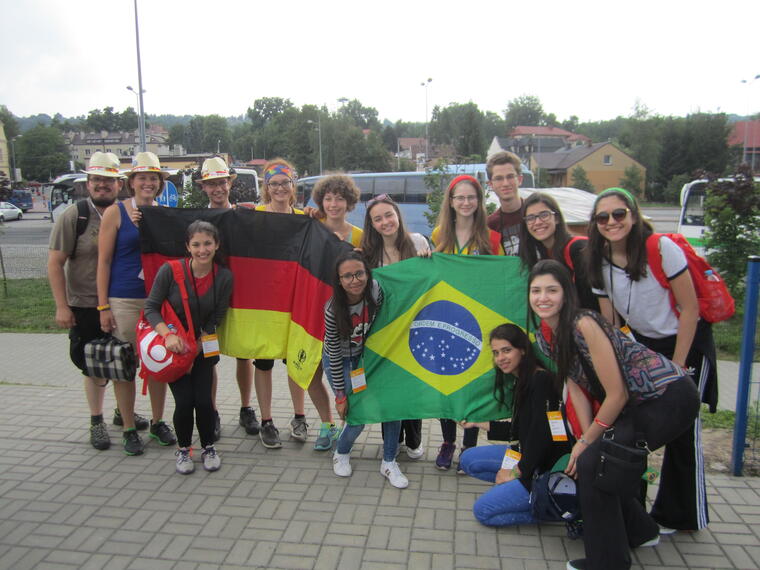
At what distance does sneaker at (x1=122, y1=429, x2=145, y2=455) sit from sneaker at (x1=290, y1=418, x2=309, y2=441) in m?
1.20

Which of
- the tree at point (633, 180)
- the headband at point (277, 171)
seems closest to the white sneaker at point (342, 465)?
the headband at point (277, 171)

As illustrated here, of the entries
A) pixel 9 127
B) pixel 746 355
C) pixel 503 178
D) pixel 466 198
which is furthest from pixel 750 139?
pixel 9 127

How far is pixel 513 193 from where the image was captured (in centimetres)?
430

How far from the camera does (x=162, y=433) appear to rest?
473 cm

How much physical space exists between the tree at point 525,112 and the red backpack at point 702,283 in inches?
6235

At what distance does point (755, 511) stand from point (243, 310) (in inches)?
151

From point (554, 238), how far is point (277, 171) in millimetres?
2331

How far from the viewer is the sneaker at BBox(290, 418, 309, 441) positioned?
15.6 feet

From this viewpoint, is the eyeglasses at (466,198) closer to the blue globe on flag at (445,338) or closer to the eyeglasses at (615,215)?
the blue globe on flag at (445,338)

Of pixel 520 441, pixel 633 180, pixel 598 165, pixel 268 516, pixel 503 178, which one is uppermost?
pixel 598 165

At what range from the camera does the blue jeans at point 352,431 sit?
4117 mm

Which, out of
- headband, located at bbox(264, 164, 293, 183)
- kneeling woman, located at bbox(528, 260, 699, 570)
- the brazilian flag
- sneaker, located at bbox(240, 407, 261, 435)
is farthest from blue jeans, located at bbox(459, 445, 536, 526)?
headband, located at bbox(264, 164, 293, 183)

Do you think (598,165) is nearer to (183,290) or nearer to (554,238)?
(554,238)

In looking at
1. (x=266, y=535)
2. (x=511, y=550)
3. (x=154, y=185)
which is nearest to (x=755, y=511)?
(x=511, y=550)
